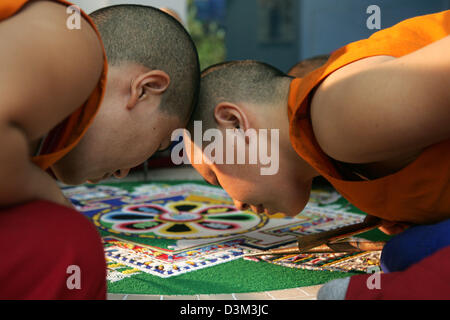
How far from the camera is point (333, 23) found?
5398 mm

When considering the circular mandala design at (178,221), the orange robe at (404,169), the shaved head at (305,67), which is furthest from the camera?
the shaved head at (305,67)

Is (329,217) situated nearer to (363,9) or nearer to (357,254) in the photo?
(357,254)

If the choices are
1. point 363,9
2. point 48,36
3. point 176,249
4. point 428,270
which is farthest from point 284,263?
point 363,9

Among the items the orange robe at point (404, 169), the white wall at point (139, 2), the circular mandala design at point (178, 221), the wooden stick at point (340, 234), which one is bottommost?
the circular mandala design at point (178, 221)

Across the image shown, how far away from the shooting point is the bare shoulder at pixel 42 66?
2.03 ft

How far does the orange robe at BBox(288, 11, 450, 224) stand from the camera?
94 centimetres

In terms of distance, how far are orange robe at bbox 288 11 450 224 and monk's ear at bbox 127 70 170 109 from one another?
0.95 ft

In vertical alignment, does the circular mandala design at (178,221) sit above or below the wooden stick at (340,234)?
below

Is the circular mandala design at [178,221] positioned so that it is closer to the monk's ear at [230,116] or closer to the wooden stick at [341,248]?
the wooden stick at [341,248]

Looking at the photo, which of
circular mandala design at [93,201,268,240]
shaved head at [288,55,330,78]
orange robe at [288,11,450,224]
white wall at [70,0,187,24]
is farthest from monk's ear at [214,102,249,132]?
white wall at [70,0,187,24]

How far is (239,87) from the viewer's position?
1.18 meters

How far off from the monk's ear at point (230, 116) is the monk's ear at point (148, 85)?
162mm

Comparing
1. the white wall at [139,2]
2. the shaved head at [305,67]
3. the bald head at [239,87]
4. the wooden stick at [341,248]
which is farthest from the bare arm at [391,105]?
the white wall at [139,2]

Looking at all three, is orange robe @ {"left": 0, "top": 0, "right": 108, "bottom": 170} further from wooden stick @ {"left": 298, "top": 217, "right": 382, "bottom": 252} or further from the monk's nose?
wooden stick @ {"left": 298, "top": 217, "right": 382, "bottom": 252}
